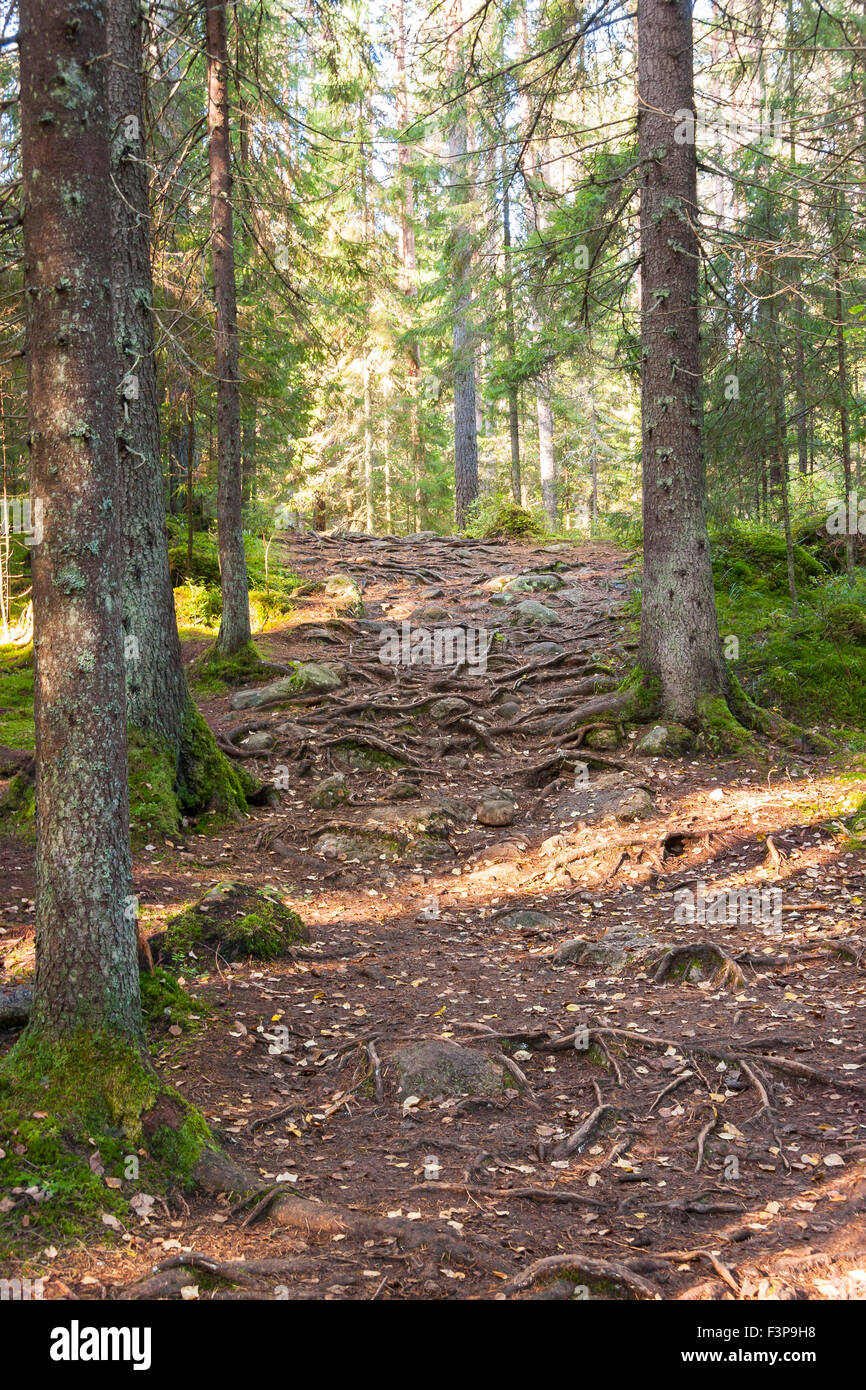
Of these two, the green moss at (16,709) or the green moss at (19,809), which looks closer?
the green moss at (19,809)

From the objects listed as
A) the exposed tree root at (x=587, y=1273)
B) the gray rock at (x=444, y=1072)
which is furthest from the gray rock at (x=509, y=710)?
the exposed tree root at (x=587, y=1273)

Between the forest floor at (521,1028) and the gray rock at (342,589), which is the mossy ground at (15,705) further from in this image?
the gray rock at (342,589)

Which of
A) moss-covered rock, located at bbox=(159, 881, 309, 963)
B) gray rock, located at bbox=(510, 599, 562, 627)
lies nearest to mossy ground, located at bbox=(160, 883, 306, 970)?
moss-covered rock, located at bbox=(159, 881, 309, 963)

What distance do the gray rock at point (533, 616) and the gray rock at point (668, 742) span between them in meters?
Result: 5.19

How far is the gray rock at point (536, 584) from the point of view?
1637 cm

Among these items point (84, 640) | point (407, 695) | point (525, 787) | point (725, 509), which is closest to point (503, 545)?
point (725, 509)

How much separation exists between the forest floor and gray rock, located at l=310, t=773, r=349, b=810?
0.21 m

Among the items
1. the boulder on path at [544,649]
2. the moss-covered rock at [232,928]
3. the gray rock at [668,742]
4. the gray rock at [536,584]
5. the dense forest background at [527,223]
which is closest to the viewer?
the moss-covered rock at [232,928]

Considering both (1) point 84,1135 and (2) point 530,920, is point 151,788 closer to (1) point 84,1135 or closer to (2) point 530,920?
(2) point 530,920

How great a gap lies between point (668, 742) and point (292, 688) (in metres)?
4.53

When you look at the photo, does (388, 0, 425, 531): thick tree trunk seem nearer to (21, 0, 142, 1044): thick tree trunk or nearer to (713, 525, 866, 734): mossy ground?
(713, 525, 866, 734): mossy ground

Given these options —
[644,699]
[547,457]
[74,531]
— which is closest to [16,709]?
[644,699]

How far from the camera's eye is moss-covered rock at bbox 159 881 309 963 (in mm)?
5531

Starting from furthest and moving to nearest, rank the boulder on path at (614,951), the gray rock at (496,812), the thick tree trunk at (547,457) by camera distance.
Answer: the thick tree trunk at (547,457), the gray rock at (496,812), the boulder on path at (614,951)
